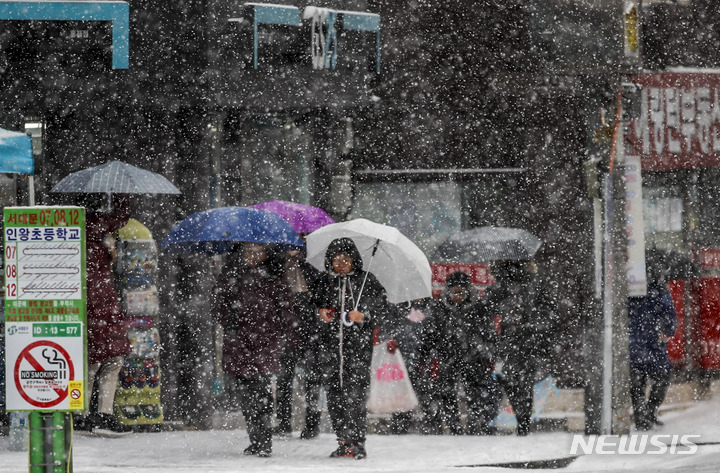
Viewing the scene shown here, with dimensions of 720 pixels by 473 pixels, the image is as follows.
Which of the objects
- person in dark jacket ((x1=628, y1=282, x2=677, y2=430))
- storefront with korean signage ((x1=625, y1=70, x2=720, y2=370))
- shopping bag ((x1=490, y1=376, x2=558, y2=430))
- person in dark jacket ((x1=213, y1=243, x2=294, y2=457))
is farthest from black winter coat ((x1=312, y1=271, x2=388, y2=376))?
storefront with korean signage ((x1=625, y1=70, x2=720, y2=370))

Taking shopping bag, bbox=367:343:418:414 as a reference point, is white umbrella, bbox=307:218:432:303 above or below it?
above

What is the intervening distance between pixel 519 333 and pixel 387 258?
196 centimetres

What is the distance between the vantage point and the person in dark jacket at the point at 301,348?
429 inches

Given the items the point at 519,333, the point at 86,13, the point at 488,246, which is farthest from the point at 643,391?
the point at 86,13

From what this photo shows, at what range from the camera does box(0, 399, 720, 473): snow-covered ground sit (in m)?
10.0

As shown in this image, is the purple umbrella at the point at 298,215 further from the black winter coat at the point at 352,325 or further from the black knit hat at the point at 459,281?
the black winter coat at the point at 352,325

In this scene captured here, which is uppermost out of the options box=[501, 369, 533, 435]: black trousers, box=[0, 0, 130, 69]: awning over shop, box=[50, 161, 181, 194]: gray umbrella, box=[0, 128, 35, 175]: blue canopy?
box=[0, 0, 130, 69]: awning over shop

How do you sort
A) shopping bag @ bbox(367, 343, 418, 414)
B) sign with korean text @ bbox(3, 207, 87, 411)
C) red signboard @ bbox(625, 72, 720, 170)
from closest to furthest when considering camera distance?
1. sign with korean text @ bbox(3, 207, 87, 411)
2. shopping bag @ bbox(367, 343, 418, 414)
3. red signboard @ bbox(625, 72, 720, 170)

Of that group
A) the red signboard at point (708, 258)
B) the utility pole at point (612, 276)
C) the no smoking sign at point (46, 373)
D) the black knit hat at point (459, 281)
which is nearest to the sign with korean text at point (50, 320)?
the no smoking sign at point (46, 373)

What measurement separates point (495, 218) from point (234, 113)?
13.2 feet

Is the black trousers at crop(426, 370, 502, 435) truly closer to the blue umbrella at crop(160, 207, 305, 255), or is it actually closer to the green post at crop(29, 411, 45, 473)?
the blue umbrella at crop(160, 207, 305, 255)

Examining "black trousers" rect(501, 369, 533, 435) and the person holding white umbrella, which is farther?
"black trousers" rect(501, 369, 533, 435)

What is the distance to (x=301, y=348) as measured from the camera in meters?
11.2

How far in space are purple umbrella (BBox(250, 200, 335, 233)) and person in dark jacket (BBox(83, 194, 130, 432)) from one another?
4.70 feet
